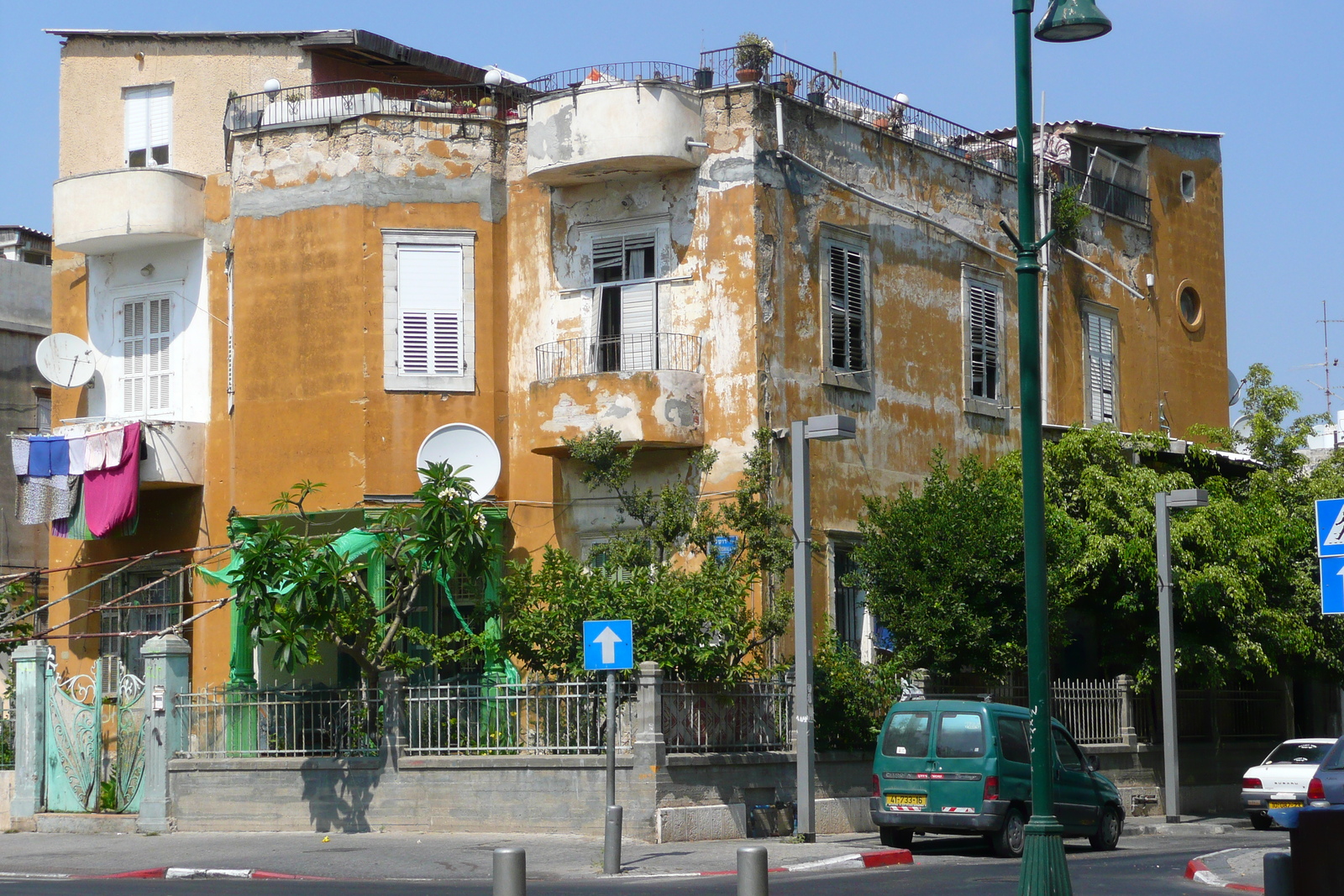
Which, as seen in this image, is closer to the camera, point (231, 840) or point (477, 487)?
point (231, 840)

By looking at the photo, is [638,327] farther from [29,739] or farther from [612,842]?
[29,739]

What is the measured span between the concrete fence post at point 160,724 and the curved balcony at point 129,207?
6.99 metres

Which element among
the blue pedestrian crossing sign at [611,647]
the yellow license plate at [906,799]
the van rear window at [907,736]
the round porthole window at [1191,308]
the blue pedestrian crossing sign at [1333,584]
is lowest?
the yellow license plate at [906,799]

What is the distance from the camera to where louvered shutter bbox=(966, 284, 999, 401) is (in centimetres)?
2819

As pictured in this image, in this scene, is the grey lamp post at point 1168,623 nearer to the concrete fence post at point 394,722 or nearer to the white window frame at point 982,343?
the white window frame at point 982,343

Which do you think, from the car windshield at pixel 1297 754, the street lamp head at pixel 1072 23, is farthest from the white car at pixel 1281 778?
the street lamp head at pixel 1072 23

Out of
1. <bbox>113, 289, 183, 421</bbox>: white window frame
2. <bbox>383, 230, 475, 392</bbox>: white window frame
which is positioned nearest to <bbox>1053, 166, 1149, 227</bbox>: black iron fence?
<bbox>383, 230, 475, 392</bbox>: white window frame

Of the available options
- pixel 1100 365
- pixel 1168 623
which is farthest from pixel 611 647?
pixel 1100 365

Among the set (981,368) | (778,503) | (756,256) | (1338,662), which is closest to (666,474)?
(778,503)

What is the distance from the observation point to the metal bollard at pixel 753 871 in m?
Result: 9.02

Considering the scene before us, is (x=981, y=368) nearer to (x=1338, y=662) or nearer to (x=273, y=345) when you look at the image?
(x=1338, y=662)

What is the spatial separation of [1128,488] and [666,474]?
7719 mm

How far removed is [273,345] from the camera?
25.4 m

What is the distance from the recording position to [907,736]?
19.9 m
